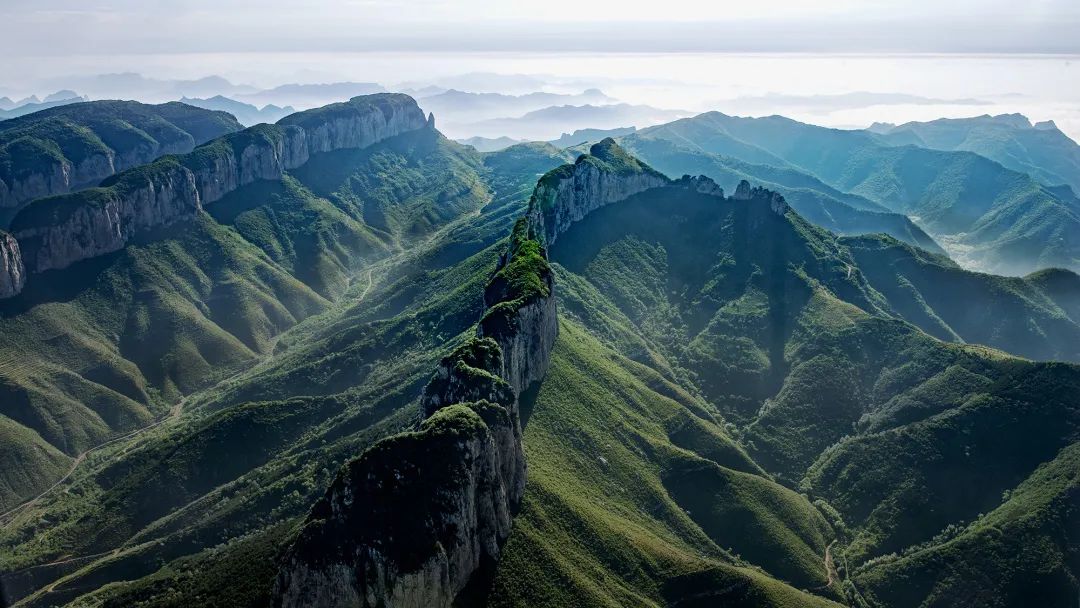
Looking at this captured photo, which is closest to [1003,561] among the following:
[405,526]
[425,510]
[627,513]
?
[627,513]

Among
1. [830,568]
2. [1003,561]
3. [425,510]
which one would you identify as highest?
[425,510]

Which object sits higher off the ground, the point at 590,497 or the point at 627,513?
the point at 590,497

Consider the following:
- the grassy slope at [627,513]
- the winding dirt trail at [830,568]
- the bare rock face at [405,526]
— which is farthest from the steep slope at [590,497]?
the winding dirt trail at [830,568]

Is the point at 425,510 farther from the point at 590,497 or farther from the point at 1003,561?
the point at 1003,561

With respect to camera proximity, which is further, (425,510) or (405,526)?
(425,510)

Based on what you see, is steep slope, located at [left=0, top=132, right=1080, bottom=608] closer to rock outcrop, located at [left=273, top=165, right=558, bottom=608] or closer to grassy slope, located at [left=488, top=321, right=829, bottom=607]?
rock outcrop, located at [left=273, top=165, right=558, bottom=608]

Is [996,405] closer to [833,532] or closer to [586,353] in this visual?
[833,532]

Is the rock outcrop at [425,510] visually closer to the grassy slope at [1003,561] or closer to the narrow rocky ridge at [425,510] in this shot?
the narrow rocky ridge at [425,510]

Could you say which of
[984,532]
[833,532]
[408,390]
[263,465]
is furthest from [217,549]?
[984,532]
